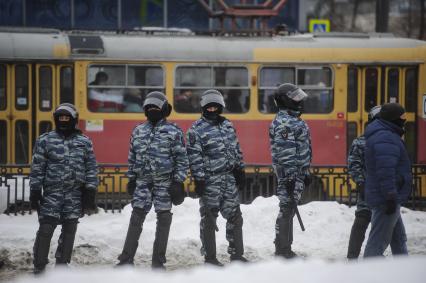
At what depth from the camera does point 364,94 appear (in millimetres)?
15117

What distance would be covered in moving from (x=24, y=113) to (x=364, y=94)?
19.0 feet

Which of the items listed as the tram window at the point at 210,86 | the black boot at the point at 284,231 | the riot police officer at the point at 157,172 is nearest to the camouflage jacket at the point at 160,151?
the riot police officer at the point at 157,172

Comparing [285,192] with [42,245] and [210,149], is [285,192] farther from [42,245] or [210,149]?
[42,245]

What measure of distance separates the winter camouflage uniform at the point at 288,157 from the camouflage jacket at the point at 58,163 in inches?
82.0

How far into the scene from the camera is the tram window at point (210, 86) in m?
14.8

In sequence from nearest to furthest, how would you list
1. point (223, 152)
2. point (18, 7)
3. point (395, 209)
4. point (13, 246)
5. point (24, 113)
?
point (395, 209), point (223, 152), point (13, 246), point (24, 113), point (18, 7)

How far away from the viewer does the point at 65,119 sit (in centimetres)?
866

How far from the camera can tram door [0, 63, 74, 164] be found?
1441cm

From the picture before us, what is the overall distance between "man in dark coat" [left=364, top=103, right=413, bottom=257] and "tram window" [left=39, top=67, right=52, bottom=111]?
7.37m

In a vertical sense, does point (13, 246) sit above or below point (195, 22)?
below

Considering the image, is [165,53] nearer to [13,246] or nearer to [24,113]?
[24,113]

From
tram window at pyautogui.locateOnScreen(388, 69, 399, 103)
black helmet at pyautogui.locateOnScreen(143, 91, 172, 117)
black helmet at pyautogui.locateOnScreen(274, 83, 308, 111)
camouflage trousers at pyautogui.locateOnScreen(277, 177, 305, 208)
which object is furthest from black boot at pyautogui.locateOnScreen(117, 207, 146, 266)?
tram window at pyautogui.locateOnScreen(388, 69, 399, 103)

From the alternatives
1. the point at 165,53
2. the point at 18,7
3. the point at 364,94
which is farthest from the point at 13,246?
the point at 18,7

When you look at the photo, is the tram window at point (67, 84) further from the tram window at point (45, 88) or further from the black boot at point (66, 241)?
the black boot at point (66, 241)
